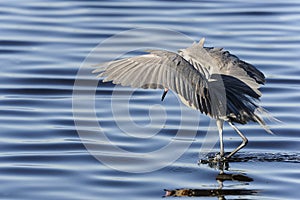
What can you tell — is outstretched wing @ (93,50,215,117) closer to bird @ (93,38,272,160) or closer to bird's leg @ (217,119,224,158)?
bird @ (93,38,272,160)

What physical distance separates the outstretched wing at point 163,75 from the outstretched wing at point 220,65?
1.91ft

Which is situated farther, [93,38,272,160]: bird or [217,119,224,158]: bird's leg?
[217,119,224,158]: bird's leg

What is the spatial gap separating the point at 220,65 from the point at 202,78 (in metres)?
0.77

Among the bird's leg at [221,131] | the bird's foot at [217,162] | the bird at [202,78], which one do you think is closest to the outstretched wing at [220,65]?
the bird at [202,78]

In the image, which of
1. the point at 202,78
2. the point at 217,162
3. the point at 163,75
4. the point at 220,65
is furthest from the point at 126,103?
the point at 163,75

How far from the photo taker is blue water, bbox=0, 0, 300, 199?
27.9ft

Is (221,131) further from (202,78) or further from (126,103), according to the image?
(126,103)

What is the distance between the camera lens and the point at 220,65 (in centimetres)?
893

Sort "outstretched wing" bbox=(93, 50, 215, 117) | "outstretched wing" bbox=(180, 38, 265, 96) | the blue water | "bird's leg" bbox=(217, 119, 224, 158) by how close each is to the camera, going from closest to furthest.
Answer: "outstretched wing" bbox=(93, 50, 215, 117), the blue water, "outstretched wing" bbox=(180, 38, 265, 96), "bird's leg" bbox=(217, 119, 224, 158)

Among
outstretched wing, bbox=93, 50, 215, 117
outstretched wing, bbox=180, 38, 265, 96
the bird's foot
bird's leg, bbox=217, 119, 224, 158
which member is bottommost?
the bird's foot

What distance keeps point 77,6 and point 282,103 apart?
20.4ft

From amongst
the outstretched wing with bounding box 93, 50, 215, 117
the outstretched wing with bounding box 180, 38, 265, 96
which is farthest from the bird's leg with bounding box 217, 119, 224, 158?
the outstretched wing with bounding box 93, 50, 215, 117

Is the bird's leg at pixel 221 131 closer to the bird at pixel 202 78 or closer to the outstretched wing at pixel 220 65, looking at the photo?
the bird at pixel 202 78

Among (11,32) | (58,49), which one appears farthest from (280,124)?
(11,32)
